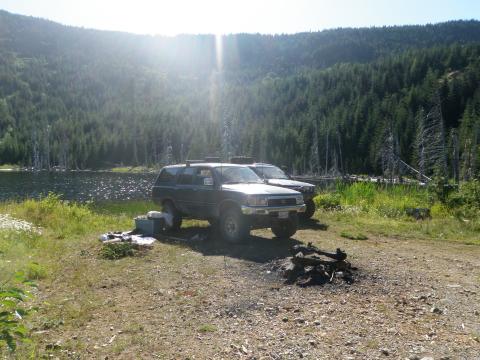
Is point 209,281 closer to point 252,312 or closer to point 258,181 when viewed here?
point 252,312

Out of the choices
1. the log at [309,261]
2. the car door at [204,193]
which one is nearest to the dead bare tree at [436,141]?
the car door at [204,193]

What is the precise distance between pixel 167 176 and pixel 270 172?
5412 mm

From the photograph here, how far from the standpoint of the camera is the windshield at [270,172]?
59.4 ft

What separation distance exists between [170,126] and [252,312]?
14965 centimetres

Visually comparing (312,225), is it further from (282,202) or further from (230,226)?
(230,226)

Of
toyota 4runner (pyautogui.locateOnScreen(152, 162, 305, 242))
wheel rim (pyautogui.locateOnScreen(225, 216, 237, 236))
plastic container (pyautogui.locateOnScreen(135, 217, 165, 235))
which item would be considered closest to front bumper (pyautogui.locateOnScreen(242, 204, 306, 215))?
toyota 4runner (pyautogui.locateOnScreen(152, 162, 305, 242))

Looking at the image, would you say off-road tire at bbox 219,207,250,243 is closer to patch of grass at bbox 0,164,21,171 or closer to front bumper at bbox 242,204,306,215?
front bumper at bbox 242,204,306,215

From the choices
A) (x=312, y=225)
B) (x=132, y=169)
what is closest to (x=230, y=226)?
(x=312, y=225)

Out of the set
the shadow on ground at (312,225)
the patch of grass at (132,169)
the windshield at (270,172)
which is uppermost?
the windshield at (270,172)

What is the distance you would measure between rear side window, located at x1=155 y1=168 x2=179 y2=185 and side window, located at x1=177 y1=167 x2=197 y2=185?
0.39 meters

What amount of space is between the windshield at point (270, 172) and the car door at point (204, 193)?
4.65 meters

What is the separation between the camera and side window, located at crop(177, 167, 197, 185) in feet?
46.0

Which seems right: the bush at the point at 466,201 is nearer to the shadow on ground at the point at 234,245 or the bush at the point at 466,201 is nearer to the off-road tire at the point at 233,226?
the shadow on ground at the point at 234,245

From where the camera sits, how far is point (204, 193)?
13.1m
